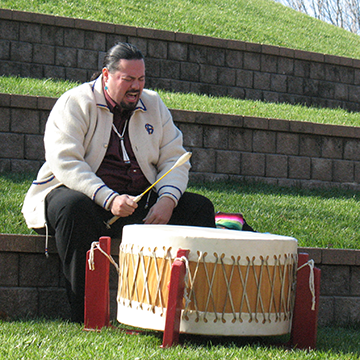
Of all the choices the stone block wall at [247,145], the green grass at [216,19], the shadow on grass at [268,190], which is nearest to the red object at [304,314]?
the shadow on grass at [268,190]

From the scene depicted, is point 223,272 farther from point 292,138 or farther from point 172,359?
point 292,138

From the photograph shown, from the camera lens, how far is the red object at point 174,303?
7.84 feet

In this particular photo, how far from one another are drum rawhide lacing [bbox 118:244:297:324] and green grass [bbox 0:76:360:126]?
2.99m

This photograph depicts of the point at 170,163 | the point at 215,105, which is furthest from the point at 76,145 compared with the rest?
the point at 215,105

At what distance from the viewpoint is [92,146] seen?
3.25 meters

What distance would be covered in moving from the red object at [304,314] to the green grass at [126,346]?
0.07 metres

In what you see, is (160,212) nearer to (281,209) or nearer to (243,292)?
(243,292)

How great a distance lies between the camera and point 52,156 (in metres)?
3.13

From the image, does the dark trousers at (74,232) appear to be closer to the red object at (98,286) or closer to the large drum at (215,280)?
the red object at (98,286)

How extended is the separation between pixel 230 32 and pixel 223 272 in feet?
20.1

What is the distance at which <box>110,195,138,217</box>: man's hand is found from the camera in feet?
9.52

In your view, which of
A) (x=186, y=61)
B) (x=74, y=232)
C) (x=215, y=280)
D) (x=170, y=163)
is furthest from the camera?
(x=186, y=61)

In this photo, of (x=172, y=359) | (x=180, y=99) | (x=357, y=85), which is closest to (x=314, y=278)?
(x=172, y=359)

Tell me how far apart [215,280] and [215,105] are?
361 centimetres
